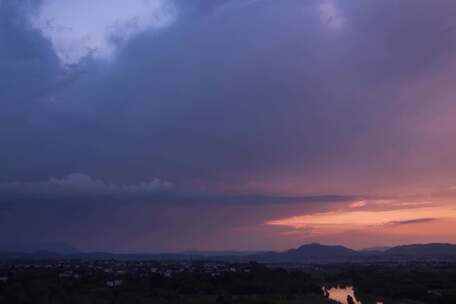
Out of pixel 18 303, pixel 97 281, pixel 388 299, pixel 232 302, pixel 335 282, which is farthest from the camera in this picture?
pixel 335 282

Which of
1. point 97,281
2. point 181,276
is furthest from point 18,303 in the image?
point 181,276

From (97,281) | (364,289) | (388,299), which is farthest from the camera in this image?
(364,289)

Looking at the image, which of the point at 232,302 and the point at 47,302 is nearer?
the point at 47,302

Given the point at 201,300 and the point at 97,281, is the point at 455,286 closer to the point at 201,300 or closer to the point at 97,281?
the point at 201,300

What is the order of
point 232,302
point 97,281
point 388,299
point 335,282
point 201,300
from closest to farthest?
point 232,302 → point 201,300 → point 388,299 → point 97,281 → point 335,282

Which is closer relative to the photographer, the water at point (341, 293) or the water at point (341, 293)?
the water at point (341, 293)

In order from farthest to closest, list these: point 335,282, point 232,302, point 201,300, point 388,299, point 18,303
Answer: point 335,282 → point 388,299 → point 201,300 → point 232,302 → point 18,303

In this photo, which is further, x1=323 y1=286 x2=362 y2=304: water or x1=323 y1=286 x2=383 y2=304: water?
x1=323 y1=286 x2=362 y2=304: water

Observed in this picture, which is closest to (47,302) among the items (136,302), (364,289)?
(136,302)

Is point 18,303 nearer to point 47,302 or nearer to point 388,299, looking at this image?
point 47,302
